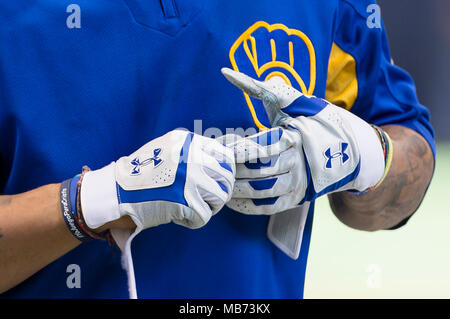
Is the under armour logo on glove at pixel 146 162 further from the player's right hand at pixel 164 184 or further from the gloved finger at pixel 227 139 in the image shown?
the gloved finger at pixel 227 139

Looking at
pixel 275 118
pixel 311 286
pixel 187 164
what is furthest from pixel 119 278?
pixel 311 286

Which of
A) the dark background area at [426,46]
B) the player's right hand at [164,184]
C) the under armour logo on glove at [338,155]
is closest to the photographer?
the player's right hand at [164,184]

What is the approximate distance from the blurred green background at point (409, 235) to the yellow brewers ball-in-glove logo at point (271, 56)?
2.96 ft

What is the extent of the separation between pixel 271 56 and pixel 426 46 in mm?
4193

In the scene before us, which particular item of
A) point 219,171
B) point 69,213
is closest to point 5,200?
point 69,213

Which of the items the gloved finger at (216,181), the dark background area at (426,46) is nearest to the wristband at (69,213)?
the gloved finger at (216,181)

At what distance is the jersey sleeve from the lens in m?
1.12

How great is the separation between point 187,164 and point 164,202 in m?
0.06

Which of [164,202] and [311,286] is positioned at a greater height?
[164,202]

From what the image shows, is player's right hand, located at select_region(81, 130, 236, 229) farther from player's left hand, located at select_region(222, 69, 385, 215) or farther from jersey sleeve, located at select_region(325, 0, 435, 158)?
jersey sleeve, located at select_region(325, 0, 435, 158)

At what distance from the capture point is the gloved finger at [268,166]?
2.95ft

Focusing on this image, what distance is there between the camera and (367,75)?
1170mm
